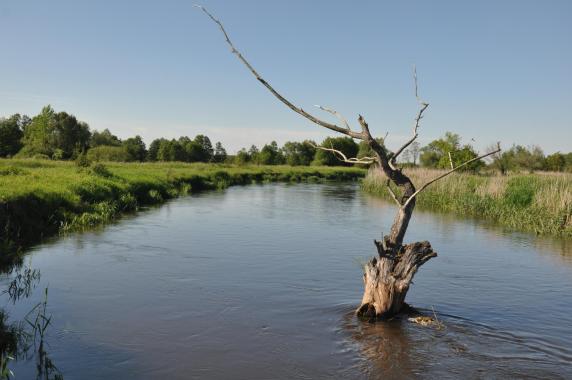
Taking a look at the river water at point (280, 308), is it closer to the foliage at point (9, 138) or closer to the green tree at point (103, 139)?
the foliage at point (9, 138)

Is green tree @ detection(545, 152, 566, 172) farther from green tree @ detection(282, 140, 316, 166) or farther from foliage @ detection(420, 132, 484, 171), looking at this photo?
green tree @ detection(282, 140, 316, 166)

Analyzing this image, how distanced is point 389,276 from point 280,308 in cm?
250

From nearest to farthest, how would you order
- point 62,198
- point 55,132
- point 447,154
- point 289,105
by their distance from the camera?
point 289,105
point 62,198
point 447,154
point 55,132

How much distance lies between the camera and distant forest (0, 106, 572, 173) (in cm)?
5399

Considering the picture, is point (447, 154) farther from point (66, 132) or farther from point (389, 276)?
point (66, 132)

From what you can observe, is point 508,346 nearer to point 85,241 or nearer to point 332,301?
point 332,301

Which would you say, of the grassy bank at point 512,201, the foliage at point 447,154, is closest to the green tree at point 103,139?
the foliage at point 447,154

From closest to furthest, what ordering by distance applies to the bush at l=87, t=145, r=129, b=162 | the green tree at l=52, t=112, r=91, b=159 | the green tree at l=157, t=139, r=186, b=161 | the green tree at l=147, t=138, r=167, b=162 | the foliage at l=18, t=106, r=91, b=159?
the bush at l=87, t=145, r=129, b=162 → the foliage at l=18, t=106, r=91, b=159 → the green tree at l=52, t=112, r=91, b=159 → the green tree at l=157, t=139, r=186, b=161 → the green tree at l=147, t=138, r=167, b=162

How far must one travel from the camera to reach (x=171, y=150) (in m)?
88.9

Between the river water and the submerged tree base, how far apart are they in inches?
15.1

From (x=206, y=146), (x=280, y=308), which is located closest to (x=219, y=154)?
(x=206, y=146)

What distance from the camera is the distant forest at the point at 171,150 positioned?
53987mm

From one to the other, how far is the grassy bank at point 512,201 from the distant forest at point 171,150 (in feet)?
24.2

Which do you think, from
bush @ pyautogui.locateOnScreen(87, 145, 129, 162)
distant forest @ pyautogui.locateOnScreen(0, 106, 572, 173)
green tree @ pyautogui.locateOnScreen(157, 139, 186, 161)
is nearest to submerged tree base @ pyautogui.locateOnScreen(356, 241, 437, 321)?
distant forest @ pyautogui.locateOnScreen(0, 106, 572, 173)
